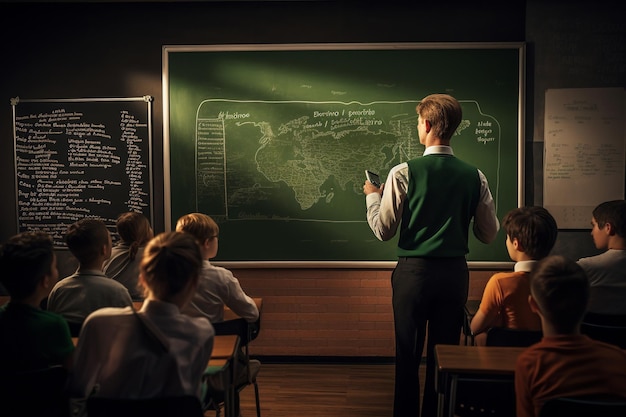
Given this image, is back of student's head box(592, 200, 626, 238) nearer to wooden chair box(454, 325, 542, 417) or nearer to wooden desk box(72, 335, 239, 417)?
wooden chair box(454, 325, 542, 417)

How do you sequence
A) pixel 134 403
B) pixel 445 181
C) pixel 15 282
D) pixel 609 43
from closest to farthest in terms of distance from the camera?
pixel 134 403 → pixel 15 282 → pixel 445 181 → pixel 609 43

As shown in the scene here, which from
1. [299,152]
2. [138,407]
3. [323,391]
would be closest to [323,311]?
[323,391]

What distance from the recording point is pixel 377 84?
14.5 feet

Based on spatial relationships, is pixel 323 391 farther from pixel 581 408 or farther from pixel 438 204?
pixel 581 408

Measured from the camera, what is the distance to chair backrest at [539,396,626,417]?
1597mm

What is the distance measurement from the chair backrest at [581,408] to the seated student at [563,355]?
82 millimetres

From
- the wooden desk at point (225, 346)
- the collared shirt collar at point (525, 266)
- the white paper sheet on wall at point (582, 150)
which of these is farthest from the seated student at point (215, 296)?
the white paper sheet on wall at point (582, 150)

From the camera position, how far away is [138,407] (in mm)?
1656

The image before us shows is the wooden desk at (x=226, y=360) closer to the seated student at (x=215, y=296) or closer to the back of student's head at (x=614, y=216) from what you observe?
the seated student at (x=215, y=296)

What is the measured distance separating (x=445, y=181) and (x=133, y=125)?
251 centimetres

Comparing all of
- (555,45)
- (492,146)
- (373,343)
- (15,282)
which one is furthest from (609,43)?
(15,282)

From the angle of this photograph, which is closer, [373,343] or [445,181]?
[445,181]

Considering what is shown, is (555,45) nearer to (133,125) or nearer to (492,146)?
(492,146)

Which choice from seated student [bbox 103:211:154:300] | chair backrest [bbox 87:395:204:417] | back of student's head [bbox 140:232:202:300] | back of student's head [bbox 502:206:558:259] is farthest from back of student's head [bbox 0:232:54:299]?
back of student's head [bbox 502:206:558:259]
